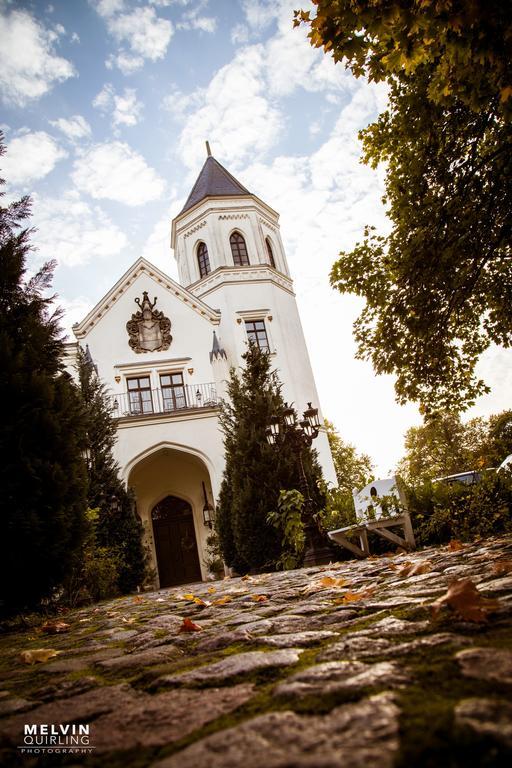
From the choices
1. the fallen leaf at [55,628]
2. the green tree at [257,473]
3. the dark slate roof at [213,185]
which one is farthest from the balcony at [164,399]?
the fallen leaf at [55,628]

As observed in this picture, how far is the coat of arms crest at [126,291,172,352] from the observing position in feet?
73.3

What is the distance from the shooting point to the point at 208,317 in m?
23.5

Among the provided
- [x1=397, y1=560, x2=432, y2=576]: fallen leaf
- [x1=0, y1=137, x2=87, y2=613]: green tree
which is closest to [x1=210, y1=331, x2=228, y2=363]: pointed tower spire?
[x1=0, y1=137, x2=87, y2=613]: green tree

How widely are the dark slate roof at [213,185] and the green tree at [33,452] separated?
21.5 m

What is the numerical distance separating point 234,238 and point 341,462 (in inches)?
1015

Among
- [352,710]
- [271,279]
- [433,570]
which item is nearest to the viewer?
[352,710]

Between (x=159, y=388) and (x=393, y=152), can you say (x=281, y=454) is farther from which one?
(x=159, y=388)

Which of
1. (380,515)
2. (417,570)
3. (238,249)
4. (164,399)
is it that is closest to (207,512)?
(164,399)

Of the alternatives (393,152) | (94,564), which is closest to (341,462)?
(94,564)

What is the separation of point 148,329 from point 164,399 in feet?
11.8

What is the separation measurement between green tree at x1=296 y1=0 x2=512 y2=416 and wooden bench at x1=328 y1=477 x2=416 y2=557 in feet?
6.28

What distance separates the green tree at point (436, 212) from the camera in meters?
3.92

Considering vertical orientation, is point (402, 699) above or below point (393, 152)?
below

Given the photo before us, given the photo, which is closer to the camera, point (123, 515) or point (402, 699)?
point (402, 699)
